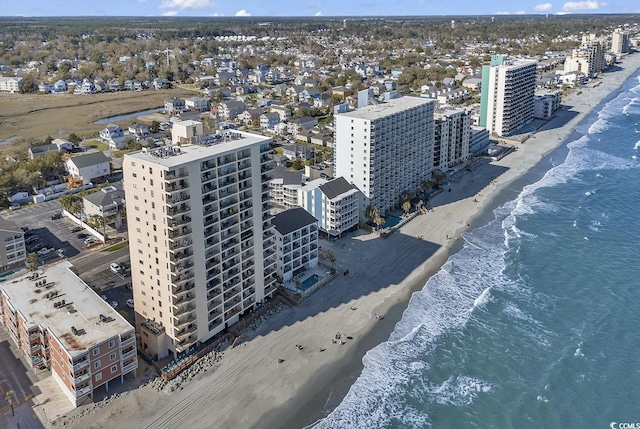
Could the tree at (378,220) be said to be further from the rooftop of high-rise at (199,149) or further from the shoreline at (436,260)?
the rooftop of high-rise at (199,149)

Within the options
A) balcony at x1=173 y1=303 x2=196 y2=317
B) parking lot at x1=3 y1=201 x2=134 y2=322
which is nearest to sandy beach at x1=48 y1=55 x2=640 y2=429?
balcony at x1=173 y1=303 x2=196 y2=317

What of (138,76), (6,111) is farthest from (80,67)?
(6,111)

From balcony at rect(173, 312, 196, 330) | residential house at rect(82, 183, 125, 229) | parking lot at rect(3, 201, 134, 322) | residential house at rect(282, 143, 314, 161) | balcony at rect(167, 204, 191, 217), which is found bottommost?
parking lot at rect(3, 201, 134, 322)

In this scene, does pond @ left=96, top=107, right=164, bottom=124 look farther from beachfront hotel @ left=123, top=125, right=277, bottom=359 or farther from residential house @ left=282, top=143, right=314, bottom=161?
beachfront hotel @ left=123, top=125, right=277, bottom=359

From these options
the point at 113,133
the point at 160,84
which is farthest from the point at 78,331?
the point at 160,84

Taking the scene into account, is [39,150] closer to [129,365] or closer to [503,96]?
[129,365]

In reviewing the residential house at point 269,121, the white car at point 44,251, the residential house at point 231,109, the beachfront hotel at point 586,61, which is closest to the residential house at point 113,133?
the residential house at point 231,109
